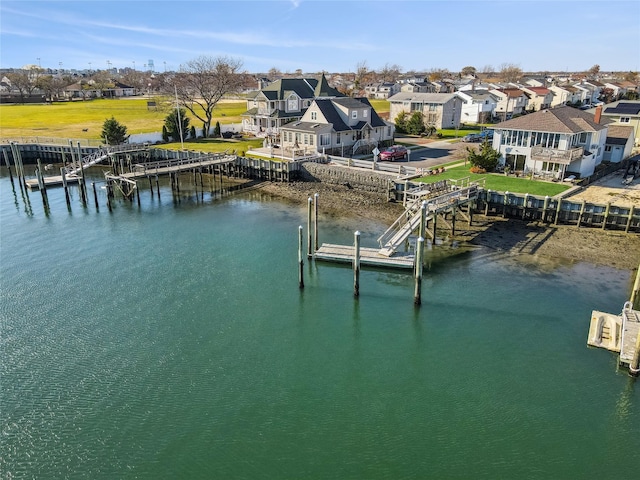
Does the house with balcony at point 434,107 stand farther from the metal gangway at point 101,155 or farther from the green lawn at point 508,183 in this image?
the metal gangway at point 101,155

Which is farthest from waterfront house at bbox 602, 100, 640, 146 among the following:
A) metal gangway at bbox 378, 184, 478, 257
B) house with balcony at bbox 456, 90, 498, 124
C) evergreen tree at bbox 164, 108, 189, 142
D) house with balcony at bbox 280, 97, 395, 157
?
evergreen tree at bbox 164, 108, 189, 142

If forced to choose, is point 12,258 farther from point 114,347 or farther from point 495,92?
point 495,92

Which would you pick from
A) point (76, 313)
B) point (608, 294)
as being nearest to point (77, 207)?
point (76, 313)

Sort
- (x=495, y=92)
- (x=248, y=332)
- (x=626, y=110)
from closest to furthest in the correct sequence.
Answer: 1. (x=248, y=332)
2. (x=626, y=110)
3. (x=495, y=92)

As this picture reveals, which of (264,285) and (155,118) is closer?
(264,285)

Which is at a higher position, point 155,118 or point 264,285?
point 155,118

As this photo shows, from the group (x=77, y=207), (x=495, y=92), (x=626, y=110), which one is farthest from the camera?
(x=495, y=92)

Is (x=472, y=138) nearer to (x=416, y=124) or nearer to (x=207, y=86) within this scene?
(x=416, y=124)
